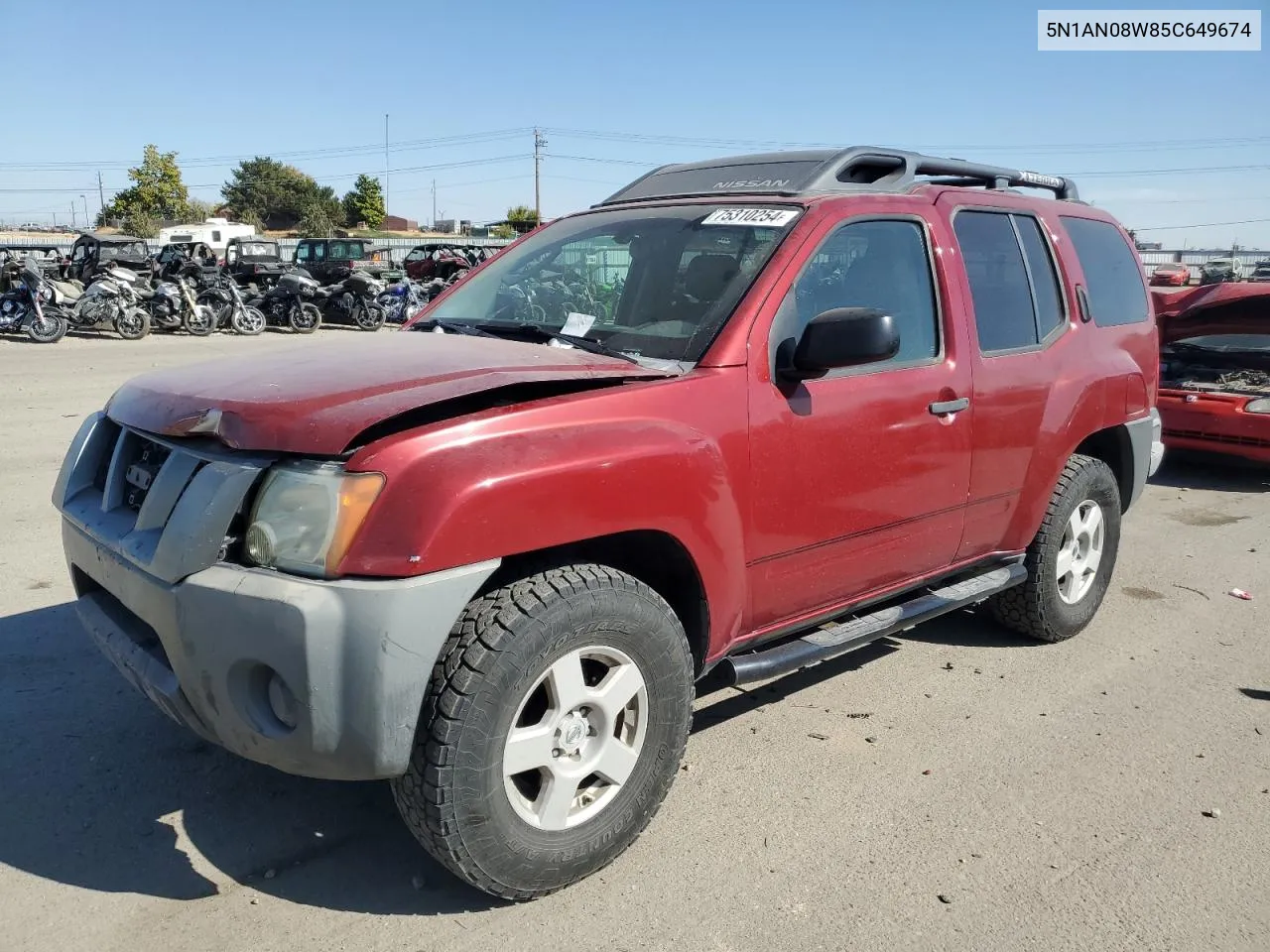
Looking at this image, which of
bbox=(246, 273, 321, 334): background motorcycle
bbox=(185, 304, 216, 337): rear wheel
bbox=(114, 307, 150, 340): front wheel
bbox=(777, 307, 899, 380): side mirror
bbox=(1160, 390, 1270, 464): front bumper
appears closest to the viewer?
bbox=(777, 307, 899, 380): side mirror

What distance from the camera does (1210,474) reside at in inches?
349

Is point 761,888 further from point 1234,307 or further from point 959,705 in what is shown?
point 1234,307

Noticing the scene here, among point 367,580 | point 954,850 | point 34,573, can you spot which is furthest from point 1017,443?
point 34,573

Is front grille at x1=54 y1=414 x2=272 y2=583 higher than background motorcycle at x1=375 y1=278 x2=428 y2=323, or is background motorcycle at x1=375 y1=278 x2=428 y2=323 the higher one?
background motorcycle at x1=375 y1=278 x2=428 y2=323

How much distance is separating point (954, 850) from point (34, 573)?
4.54m

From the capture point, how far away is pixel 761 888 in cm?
278

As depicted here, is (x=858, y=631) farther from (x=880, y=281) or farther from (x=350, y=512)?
(x=350, y=512)

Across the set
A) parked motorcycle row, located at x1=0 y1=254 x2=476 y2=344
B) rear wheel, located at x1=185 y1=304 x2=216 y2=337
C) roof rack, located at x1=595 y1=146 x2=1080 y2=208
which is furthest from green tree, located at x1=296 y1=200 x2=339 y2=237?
roof rack, located at x1=595 y1=146 x2=1080 y2=208

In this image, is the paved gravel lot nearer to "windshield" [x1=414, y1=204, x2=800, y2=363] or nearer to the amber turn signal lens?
"windshield" [x1=414, y1=204, x2=800, y2=363]

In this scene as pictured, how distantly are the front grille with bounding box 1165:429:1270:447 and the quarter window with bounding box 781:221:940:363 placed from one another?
565 cm

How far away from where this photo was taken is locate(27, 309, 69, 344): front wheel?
16.5m

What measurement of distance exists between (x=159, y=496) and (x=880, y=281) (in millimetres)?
2468

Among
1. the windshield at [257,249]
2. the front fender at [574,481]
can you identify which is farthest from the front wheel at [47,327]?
the front fender at [574,481]

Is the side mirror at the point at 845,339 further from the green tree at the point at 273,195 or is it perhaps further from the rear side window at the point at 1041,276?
the green tree at the point at 273,195
